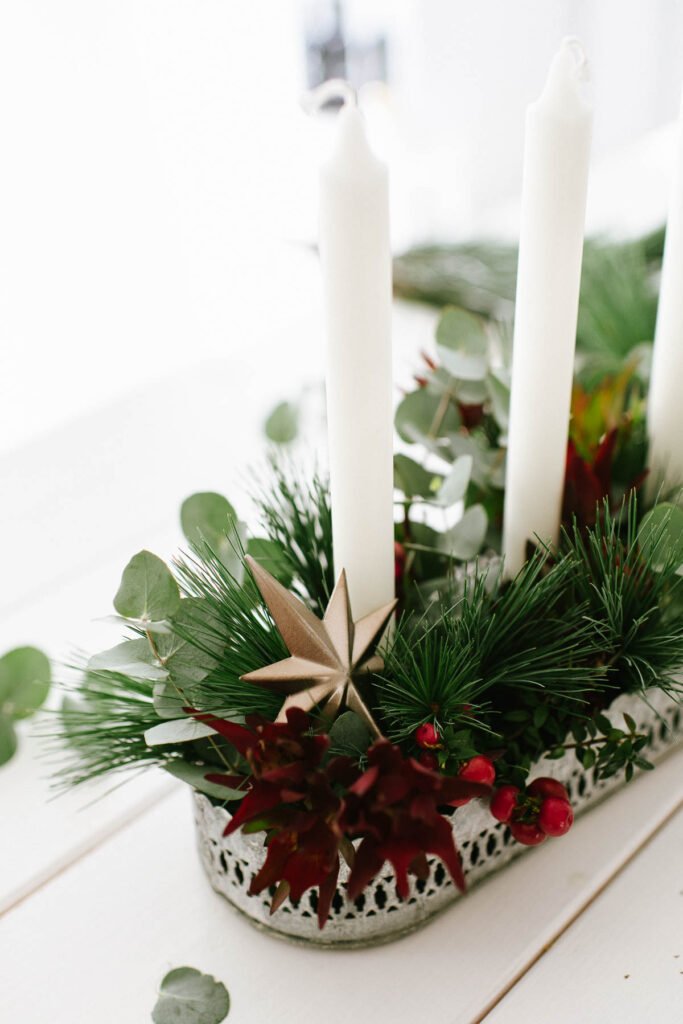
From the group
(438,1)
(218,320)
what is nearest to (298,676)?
(218,320)

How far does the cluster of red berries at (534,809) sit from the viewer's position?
0.33 meters

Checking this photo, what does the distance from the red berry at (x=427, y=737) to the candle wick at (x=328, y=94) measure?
0.20m

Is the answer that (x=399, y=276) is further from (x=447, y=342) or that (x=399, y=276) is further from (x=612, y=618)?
(x=612, y=618)

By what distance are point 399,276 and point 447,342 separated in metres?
0.44

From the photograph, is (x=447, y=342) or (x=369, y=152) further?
(x=447, y=342)

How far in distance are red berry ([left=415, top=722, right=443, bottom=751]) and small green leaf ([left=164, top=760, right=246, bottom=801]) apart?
0.21 ft

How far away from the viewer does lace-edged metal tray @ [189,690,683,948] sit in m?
0.33

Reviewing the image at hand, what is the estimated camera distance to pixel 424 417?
1.48 feet

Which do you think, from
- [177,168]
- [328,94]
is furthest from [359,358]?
[177,168]

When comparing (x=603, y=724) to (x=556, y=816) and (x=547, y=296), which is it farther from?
(x=547, y=296)

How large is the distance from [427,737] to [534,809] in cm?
7

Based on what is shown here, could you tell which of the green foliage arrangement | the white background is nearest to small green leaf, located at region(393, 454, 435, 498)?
the green foliage arrangement

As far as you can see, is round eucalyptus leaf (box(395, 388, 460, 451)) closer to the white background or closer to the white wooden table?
the white wooden table

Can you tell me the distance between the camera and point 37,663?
0.44m
